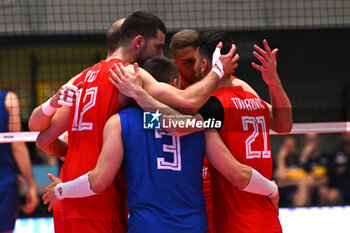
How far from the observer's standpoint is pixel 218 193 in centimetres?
394

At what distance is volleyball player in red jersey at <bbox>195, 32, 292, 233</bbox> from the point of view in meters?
3.81

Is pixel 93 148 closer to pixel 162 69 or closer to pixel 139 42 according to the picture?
pixel 162 69

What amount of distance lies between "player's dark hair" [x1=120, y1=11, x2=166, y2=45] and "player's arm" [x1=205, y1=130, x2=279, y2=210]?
0.98 metres

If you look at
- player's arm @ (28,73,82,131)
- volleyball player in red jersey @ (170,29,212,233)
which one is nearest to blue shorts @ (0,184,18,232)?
player's arm @ (28,73,82,131)

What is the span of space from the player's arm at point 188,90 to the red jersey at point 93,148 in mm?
221

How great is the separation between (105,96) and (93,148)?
382 mm

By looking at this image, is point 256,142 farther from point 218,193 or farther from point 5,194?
point 5,194

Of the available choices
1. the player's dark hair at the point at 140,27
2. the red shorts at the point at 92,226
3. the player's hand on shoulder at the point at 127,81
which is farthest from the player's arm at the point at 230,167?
the player's dark hair at the point at 140,27

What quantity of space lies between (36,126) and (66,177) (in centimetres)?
49

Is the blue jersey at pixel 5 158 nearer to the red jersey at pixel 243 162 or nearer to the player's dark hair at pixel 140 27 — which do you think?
the player's dark hair at pixel 140 27

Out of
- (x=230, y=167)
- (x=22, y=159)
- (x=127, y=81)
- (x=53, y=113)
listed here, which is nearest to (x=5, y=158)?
(x=22, y=159)

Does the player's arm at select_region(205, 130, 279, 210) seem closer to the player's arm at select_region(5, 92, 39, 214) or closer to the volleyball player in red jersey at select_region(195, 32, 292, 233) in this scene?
the volleyball player in red jersey at select_region(195, 32, 292, 233)

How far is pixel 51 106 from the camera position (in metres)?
4.04

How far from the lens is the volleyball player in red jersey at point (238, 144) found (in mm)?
3814
